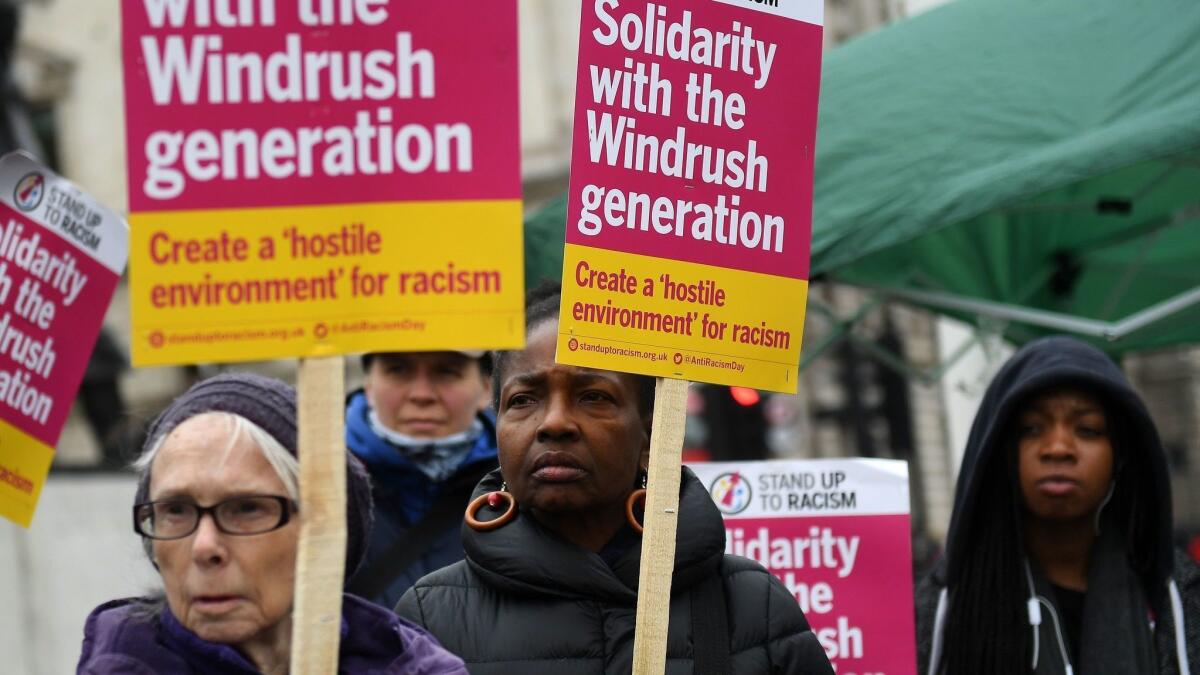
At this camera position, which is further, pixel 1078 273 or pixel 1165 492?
pixel 1078 273

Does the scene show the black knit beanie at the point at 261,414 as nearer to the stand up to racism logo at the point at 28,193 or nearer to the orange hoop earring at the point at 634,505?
the orange hoop earring at the point at 634,505

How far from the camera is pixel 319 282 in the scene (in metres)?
2.78

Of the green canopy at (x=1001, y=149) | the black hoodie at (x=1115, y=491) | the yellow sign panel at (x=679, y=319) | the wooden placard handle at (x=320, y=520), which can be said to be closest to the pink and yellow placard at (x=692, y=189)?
the yellow sign panel at (x=679, y=319)

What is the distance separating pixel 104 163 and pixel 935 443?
10929 millimetres

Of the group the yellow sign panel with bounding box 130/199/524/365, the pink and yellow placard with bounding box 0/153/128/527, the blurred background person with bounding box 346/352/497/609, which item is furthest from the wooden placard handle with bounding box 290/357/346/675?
the blurred background person with bounding box 346/352/497/609

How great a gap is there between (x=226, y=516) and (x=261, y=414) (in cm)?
18

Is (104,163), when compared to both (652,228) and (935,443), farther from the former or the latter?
(652,228)

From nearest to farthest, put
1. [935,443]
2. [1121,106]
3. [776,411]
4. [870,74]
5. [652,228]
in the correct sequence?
1. [652,228]
2. [1121,106]
3. [870,74]
4. [776,411]
5. [935,443]

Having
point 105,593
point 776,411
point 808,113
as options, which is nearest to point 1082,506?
point 808,113

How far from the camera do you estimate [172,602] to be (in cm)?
279

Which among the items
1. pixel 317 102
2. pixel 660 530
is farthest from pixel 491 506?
pixel 317 102

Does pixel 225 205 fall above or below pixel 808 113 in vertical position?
below

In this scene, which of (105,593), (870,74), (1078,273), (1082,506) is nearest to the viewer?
(1082,506)

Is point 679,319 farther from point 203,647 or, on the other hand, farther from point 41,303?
point 41,303
